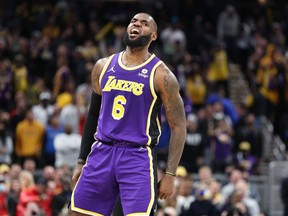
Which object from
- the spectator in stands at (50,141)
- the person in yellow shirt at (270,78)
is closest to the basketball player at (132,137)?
the spectator in stands at (50,141)

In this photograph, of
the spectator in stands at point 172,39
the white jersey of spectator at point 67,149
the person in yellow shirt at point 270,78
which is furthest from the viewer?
the spectator in stands at point 172,39

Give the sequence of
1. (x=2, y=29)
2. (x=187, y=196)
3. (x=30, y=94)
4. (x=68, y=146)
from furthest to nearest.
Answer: (x=2, y=29), (x=30, y=94), (x=68, y=146), (x=187, y=196)

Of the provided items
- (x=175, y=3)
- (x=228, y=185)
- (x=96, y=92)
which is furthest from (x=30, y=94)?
(x=96, y=92)

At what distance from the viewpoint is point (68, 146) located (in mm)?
18672

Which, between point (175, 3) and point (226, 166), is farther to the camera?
point (175, 3)

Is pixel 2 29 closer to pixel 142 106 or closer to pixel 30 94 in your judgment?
pixel 30 94

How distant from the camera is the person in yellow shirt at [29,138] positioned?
757 inches

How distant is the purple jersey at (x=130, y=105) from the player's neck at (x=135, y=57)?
56mm

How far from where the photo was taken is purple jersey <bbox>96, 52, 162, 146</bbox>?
9047 millimetres

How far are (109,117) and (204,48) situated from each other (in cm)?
1674

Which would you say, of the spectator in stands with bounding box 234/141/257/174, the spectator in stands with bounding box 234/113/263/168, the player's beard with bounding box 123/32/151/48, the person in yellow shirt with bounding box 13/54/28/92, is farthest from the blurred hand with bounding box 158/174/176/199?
the person in yellow shirt with bounding box 13/54/28/92

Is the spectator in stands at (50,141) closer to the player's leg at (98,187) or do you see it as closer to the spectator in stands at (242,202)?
the spectator in stands at (242,202)

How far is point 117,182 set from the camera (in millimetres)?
9094

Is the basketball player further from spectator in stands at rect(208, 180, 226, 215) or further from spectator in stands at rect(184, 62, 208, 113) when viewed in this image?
spectator in stands at rect(184, 62, 208, 113)
